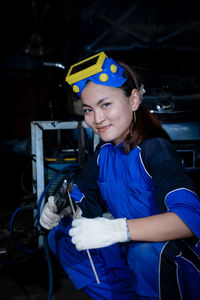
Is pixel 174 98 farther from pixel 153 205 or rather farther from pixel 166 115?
pixel 153 205

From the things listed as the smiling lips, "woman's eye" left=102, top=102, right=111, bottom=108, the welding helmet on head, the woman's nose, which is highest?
the welding helmet on head

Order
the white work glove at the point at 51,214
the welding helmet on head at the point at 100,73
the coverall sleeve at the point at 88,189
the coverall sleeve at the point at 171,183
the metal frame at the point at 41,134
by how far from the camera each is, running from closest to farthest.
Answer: the coverall sleeve at the point at 171,183 → the welding helmet on head at the point at 100,73 → the white work glove at the point at 51,214 → the coverall sleeve at the point at 88,189 → the metal frame at the point at 41,134

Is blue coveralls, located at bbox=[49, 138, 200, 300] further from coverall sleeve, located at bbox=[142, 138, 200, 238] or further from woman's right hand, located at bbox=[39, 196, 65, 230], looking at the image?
woman's right hand, located at bbox=[39, 196, 65, 230]

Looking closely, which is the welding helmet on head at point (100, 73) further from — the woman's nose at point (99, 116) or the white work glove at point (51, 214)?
the white work glove at point (51, 214)

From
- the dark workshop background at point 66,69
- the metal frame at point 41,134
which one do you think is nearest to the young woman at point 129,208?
the dark workshop background at point 66,69

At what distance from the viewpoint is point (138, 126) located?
1.24 meters

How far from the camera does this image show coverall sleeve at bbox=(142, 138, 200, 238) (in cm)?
88

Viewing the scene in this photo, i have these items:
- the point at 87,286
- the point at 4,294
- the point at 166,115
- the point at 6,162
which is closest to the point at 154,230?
the point at 87,286

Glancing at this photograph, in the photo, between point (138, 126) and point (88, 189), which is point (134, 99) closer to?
point (138, 126)

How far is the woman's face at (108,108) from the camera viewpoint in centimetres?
119

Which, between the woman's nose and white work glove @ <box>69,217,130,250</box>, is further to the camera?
the woman's nose

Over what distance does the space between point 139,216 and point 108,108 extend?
0.55 meters

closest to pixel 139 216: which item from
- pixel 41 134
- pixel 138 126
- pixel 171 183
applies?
pixel 171 183

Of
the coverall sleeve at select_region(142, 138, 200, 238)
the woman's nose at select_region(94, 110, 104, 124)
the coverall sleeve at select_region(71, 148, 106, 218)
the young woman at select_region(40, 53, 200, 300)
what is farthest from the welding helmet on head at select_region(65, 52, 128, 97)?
the coverall sleeve at select_region(71, 148, 106, 218)
